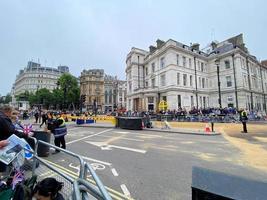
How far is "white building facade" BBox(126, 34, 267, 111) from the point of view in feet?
125

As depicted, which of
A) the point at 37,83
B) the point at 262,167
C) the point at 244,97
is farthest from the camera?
the point at 37,83

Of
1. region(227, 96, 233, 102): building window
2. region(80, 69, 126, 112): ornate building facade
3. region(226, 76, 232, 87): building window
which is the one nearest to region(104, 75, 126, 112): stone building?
region(80, 69, 126, 112): ornate building facade

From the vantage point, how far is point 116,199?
3973 millimetres

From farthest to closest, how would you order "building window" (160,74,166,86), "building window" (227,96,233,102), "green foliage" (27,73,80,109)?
"green foliage" (27,73,80,109), "building window" (227,96,233,102), "building window" (160,74,166,86)

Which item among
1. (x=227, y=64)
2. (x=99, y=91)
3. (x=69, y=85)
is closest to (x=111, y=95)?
(x=99, y=91)

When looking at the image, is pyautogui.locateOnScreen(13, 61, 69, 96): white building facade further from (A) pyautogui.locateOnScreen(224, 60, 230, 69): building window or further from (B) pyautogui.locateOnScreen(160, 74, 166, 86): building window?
(A) pyautogui.locateOnScreen(224, 60, 230, 69): building window

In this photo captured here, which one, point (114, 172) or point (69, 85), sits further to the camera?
point (69, 85)

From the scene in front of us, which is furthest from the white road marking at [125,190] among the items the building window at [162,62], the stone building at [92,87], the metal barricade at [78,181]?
the stone building at [92,87]

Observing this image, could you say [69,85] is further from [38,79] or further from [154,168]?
[154,168]

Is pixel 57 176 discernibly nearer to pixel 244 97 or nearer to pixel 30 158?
pixel 30 158

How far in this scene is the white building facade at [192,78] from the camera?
38181 mm

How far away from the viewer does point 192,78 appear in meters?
41.9

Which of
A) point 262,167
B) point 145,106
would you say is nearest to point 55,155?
point 262,167

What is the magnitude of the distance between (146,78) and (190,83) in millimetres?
12157
